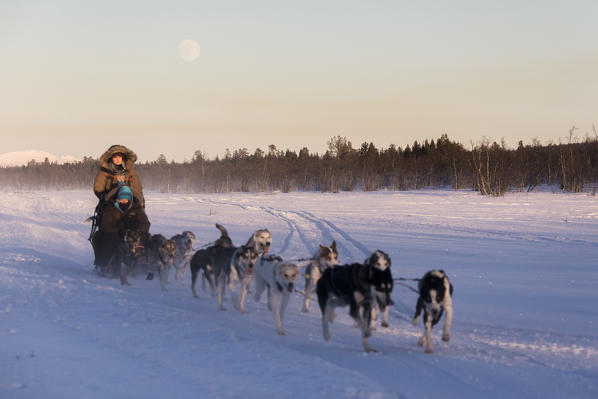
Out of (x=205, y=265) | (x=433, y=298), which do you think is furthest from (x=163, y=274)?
(x=433, y=298)

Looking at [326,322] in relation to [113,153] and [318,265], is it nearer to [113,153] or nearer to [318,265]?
[318,265]

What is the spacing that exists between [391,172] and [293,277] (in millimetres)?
44874

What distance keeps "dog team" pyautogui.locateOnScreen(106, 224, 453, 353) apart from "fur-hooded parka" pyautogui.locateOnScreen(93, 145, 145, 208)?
1150 mm

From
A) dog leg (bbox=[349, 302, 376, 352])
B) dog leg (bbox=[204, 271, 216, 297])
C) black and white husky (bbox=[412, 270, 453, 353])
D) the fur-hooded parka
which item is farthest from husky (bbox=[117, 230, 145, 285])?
black and white husky (bbox=[412, 270, 453, 353])

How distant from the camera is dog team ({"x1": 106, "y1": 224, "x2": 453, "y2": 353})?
15.6 feet

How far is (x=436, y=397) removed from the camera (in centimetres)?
362

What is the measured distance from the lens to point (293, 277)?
18.1 ft

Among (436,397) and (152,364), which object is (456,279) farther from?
(152,364)

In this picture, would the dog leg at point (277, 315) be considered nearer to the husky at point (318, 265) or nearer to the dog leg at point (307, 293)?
the dog leg at point (307, 293)

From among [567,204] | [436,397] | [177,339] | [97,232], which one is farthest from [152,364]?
[567,204]

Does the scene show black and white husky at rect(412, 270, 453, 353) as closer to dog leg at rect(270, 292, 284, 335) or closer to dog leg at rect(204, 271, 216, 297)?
dog leg at rect(270, 292, 284, 335)

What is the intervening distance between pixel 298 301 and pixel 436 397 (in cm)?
374

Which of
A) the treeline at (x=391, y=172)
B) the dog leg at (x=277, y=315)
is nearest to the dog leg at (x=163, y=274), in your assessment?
the dog leg at (x=277, y=315)

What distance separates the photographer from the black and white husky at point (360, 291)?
4.70m
